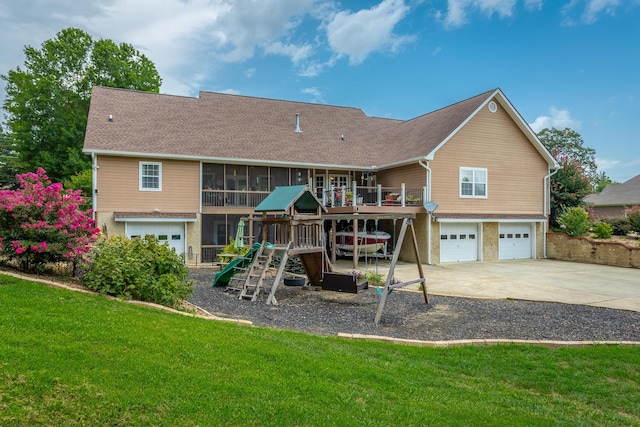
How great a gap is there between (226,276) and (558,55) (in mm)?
22039

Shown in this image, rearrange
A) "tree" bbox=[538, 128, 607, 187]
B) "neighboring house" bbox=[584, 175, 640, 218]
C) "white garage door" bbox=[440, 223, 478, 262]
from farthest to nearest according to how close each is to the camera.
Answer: "tree" bbox=[538, 128, 607, 187]
"neighboring house" bbox=[584, 175, 640, 218]
"white garage door" bbox=[440, 223, 478, 262]

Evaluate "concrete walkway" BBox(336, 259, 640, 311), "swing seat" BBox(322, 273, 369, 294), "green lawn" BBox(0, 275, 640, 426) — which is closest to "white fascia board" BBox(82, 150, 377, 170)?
"concrete walkway" BBox(336, 259, 640, 311)

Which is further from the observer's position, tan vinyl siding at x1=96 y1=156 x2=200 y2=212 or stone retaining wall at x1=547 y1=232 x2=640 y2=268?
stone retaining wall at x1=547 y1=232 x2=640 y2=268

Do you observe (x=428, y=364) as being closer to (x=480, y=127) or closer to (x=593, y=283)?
(x=593, y=283)

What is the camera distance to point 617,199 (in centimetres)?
4231

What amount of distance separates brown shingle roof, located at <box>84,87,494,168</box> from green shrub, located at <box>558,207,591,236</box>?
7.73 meters

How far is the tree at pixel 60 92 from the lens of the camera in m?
33.3

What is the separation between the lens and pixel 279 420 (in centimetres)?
366

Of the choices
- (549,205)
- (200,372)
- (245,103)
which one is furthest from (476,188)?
(200,372)

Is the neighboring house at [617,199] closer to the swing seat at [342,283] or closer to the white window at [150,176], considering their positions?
the swing seat at [342,283]

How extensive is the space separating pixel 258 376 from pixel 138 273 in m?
4.54

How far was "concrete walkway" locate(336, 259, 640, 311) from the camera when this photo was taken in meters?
11.9

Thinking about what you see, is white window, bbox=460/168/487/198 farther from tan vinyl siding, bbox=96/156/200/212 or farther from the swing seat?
tan vinyl siding, bbox=96/156/200/212

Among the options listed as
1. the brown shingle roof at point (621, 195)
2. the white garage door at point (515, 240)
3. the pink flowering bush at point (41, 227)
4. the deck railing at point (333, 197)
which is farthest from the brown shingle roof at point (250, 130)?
the brown shingle roof at point (621, 195)
